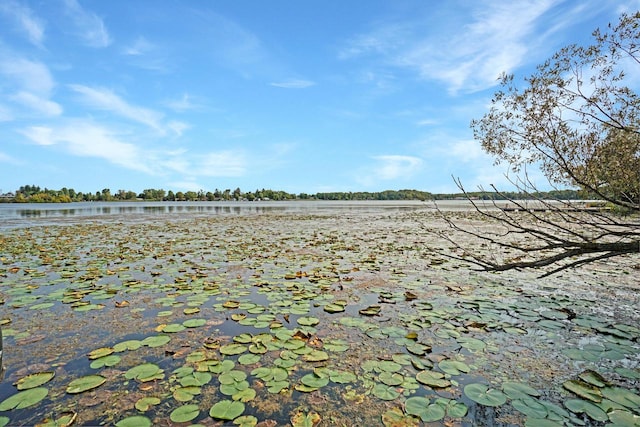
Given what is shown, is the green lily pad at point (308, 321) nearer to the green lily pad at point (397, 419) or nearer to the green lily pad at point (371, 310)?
the green lily pad at point (371, 310)

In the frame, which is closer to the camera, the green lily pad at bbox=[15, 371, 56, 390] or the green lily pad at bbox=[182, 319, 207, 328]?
the green lily pad at bbox=[15, 371, 56, 390]

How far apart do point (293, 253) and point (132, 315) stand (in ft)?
16.2

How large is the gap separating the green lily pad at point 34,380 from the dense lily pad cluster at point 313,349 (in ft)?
0.04

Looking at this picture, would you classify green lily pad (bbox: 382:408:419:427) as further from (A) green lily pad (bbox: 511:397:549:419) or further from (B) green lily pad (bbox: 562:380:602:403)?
(B) green lily pad (bbox: 562:380:602:403)

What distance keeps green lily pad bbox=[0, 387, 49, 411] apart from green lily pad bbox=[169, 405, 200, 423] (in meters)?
1.05

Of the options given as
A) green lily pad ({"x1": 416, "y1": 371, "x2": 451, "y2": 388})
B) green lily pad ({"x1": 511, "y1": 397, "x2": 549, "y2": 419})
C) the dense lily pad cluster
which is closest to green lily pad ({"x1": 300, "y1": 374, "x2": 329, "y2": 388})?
the dense lily pad cluster

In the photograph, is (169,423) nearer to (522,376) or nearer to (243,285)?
(522,376)

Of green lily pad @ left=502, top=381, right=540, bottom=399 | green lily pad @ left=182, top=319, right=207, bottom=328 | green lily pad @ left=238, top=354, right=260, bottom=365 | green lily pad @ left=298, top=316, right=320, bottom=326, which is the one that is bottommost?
green lily pad @ left=502, top=381, right=540, bottom=399

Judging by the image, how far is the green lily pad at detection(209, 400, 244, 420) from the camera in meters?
2.14

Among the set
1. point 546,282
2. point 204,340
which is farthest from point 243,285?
point 546,282

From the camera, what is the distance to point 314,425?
2.07 metres

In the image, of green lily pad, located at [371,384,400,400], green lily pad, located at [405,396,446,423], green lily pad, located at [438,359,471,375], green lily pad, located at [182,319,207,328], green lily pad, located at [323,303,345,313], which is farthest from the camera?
green lily pad, located at [323,303,345,313]

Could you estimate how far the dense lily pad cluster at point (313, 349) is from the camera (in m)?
2.25

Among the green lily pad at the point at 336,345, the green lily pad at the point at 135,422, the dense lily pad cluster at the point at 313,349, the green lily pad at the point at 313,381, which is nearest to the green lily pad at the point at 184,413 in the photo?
the dense lily pad cluster at the point at 313,349
